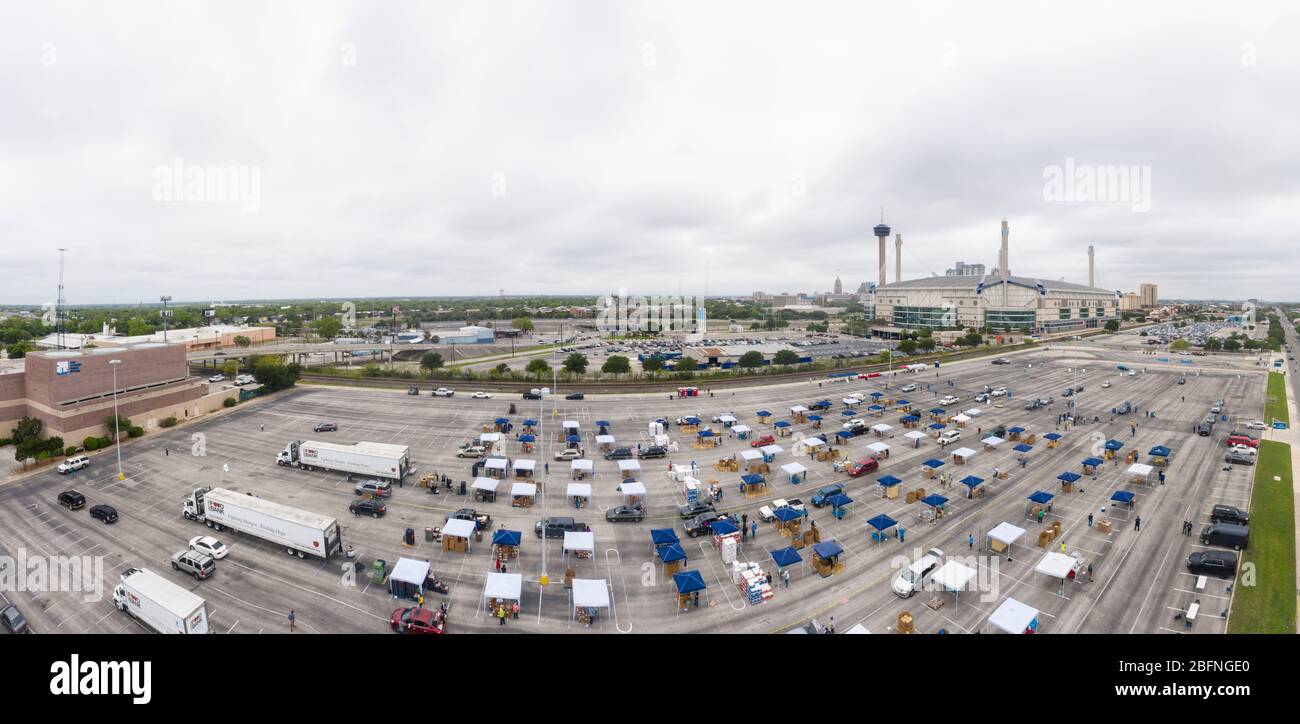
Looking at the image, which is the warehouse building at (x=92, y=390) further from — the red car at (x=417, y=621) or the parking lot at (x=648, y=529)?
the red car at (x=417, y=621)

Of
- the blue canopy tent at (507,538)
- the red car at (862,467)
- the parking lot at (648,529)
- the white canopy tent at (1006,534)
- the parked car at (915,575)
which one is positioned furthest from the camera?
the red car at (862,467)

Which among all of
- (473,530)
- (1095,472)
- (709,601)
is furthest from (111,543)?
(1095,472)

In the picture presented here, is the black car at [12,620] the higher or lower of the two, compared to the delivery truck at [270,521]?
lower

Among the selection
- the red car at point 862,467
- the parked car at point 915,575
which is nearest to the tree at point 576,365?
the red car at point 862,467

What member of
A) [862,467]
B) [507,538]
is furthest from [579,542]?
[862,467]

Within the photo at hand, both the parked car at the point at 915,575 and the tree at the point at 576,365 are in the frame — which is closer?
the parked car at the point at 915,575

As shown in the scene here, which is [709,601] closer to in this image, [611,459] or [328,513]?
[611,459]
